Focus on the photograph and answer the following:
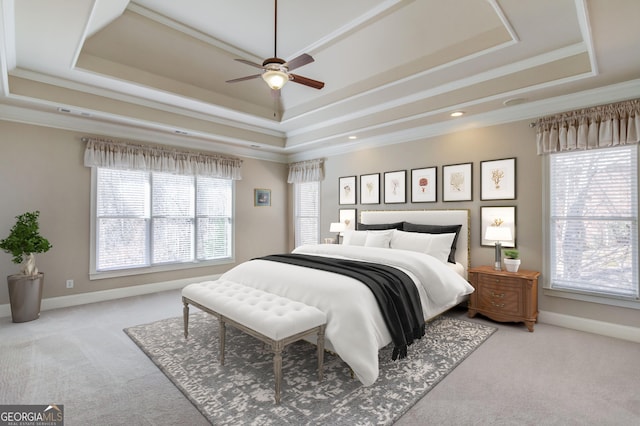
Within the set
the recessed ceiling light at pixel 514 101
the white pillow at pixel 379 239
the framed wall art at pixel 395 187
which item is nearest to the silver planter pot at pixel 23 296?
the white pillow at pixel 379 239

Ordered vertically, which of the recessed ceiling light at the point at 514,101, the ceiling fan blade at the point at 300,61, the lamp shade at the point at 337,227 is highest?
the recessed ceiling light at the point at 514,101

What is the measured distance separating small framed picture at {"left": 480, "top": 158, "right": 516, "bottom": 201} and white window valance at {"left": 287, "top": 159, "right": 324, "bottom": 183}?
306cm

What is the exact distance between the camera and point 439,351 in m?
2.99

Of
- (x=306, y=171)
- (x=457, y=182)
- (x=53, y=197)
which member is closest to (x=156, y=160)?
(x=53, y=197)

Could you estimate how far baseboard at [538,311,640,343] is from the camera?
3271 millimetres

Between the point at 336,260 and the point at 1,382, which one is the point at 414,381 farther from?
the point at 1,382

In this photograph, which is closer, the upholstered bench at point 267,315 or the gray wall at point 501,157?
the upholstered bench at point 267,315

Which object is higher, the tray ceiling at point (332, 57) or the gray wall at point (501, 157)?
the tray ceiling at point (332, 57)

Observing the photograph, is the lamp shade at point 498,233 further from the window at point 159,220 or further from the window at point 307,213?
the window at point 159,220

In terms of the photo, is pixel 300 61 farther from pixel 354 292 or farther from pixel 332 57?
pixel 354 292

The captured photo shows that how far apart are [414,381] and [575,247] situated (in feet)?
8.69

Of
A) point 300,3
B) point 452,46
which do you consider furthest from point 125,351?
point 452,46

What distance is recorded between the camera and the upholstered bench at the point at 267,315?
7.24ft

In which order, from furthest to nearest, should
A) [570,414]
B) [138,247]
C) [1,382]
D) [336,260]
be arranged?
[138,247] → [336,260] → [1,382] → [570,414]
